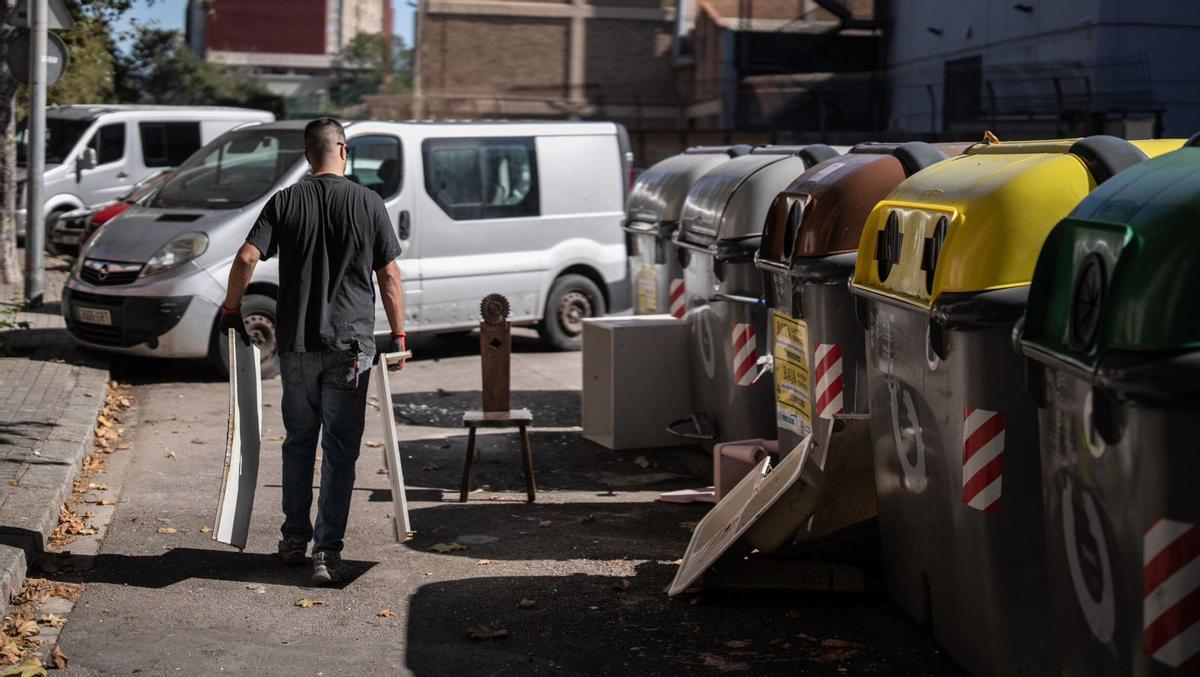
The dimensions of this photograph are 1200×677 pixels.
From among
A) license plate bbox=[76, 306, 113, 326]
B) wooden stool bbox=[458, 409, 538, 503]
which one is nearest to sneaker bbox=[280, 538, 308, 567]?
wooden stool bbox=[458, 409, 538, 503]

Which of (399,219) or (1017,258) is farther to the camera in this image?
(399,219)

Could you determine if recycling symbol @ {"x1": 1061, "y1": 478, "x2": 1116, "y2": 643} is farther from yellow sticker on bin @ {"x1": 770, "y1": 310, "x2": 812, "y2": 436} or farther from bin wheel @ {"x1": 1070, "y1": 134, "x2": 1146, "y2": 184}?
yellow sticker on bin @ {"x1": 770, "y1": 310, "x2": 812, "y2": 436}

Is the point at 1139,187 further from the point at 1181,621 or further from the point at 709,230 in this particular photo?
the point at 709,230

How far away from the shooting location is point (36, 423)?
8.79m

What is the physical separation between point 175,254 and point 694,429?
15.2 ft

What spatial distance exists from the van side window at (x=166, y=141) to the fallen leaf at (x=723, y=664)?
17731 millimetres

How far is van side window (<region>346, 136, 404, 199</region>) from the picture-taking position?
12.2 metres

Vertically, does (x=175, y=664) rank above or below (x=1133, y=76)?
below

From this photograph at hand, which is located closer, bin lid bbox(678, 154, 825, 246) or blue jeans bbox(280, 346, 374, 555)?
blue jeans bbox(280, 346, 374, 555)

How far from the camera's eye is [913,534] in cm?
538

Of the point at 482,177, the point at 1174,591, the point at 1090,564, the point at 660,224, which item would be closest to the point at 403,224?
the point at 482,177

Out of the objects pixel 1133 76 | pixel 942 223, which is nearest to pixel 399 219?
pixel 942 223

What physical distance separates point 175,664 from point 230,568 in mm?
1326

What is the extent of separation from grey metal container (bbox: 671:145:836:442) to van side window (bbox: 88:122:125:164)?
46.6ft
